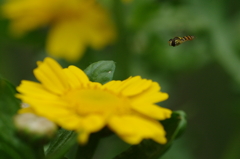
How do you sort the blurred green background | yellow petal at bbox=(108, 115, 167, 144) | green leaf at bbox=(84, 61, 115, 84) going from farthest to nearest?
the blurred green background → green leaf at bbox=(84, 61, 115, 84) → yellow petal at bbox=(108, 115, 167, 144)

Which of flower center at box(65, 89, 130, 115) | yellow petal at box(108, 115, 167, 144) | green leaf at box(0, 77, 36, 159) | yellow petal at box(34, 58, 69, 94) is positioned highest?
yellow petal at box(34, 58, 69, 94)

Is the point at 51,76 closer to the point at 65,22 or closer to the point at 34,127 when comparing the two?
the point at 34,127

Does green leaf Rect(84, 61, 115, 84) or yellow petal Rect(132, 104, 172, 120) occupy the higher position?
green leaf Rect(84, 61, 115, 84)

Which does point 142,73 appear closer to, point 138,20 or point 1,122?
point 138,20

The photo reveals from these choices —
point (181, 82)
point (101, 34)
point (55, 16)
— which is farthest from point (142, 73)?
point (181, 82)

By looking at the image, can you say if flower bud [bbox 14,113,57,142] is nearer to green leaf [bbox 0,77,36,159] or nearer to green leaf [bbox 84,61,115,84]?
green leaf [bbox 0,77,36,159]

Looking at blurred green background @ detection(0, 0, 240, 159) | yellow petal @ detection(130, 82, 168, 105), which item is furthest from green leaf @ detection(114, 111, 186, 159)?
blurred green background @ detection(0, 0, 240, 159)

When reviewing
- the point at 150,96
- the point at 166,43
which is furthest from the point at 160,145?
the point at 166,43

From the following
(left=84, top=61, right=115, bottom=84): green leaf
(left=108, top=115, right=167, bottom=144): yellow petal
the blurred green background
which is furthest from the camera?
the blurred green background

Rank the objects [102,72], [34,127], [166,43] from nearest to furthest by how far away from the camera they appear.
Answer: [34,127] → [102,72] → [166,43]
